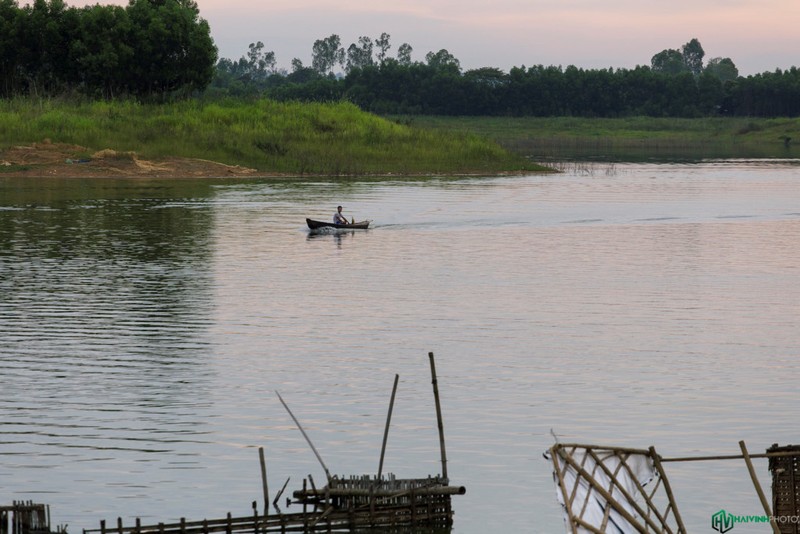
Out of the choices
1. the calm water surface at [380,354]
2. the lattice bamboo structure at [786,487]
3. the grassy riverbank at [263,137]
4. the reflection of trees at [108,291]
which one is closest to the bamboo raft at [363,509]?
the calm water surface at [380,354]

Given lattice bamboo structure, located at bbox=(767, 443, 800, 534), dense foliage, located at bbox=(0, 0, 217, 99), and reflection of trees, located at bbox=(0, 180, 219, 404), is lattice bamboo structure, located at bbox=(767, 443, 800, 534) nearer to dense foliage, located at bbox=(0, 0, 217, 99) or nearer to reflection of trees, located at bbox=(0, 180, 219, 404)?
reflection of trees, located at bbox=(0, 180, 219, 404)

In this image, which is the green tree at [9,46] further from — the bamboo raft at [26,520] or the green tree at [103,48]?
the bamboo raft at [26,520]

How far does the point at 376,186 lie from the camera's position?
90.1m

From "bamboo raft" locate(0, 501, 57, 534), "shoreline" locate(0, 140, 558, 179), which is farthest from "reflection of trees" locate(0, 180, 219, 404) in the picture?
"shoreline" locate(0, 140, 558, 179)

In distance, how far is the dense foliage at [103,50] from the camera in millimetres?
110750

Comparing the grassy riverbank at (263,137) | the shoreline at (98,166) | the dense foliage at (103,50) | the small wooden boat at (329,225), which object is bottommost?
the small wooden boat at (329,225)

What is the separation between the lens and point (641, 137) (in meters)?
188

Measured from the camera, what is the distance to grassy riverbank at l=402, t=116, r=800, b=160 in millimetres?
164875

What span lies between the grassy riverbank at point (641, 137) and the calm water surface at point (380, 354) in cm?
10034

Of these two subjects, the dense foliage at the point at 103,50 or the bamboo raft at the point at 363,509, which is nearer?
the bamboo raft at the point at 363,509

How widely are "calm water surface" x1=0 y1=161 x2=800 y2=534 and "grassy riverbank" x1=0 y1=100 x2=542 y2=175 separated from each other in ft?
109

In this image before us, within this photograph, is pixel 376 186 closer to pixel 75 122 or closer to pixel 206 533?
pixel 75 122

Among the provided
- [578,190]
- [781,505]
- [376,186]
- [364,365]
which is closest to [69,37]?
[376,186]

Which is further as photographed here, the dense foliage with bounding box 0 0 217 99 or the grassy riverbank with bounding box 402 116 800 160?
the grassy riverbank with bounding box 402 116 800 160
